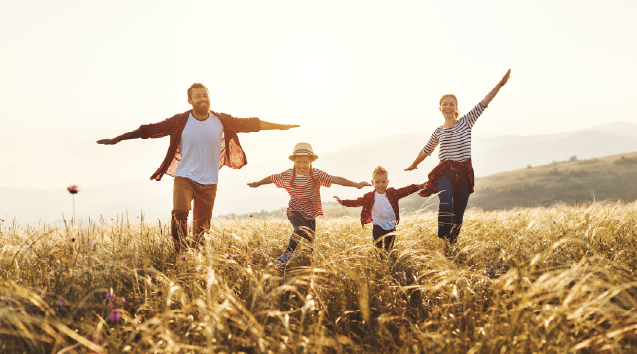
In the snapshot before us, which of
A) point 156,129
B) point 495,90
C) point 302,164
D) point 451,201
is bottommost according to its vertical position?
point 451,201

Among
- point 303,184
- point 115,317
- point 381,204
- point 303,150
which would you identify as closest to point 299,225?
point 303,184

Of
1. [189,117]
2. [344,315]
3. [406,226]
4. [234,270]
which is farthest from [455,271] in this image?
[189,117]

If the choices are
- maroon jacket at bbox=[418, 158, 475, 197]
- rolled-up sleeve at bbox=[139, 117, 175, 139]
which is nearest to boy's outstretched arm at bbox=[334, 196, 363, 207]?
maroon jacket at bbox=[418, 158, 475, 197]

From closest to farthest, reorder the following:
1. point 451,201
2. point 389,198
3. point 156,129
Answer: point 389,198
point 451,201
point 156,129

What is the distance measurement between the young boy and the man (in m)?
2.13

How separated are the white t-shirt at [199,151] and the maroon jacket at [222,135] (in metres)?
0.13

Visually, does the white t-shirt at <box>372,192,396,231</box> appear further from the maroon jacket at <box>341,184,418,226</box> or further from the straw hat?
the straw hat

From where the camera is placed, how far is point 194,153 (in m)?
5.45

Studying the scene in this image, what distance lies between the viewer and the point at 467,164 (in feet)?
17.5

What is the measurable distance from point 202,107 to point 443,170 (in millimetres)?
3594

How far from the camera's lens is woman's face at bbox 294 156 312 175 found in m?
5.49

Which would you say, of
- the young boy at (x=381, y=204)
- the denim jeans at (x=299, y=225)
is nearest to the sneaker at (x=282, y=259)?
the denim jeans at (x=299, y=225)

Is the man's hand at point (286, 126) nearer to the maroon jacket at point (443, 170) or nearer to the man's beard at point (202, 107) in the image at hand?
the man's beard at point (202, 107)

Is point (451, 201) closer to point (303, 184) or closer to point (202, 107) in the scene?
point (303, 184)
